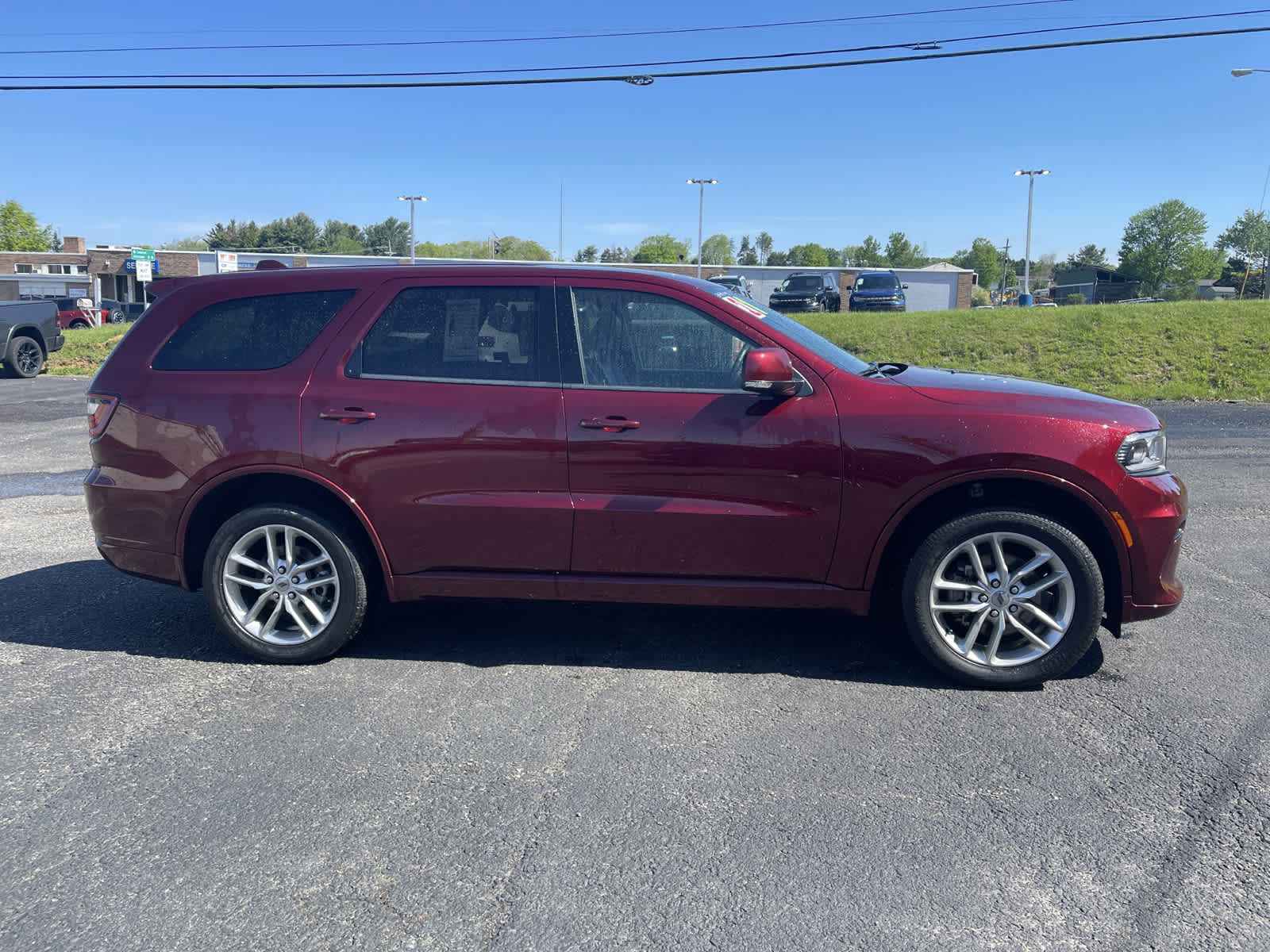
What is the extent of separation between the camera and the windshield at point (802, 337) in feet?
14.6

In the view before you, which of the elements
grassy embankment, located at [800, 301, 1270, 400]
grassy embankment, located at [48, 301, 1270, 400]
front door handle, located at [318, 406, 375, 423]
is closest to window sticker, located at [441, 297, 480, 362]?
front door handle, located at [318, 406, 375, 423]

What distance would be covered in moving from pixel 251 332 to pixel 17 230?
115368mm

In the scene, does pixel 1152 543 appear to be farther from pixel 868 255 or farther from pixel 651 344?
pixel 868 255

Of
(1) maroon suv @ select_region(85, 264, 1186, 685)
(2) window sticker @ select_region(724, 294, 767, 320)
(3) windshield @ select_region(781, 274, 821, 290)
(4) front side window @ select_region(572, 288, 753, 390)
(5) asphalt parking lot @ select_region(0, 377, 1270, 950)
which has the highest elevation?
(3) windshield @ select_region(781, 274, 821, 290)

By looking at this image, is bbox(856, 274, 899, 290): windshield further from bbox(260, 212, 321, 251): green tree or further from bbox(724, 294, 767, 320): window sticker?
bbox(260, 212, 321, 251): green tree

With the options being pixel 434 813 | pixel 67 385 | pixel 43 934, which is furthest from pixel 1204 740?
pixel 67 385

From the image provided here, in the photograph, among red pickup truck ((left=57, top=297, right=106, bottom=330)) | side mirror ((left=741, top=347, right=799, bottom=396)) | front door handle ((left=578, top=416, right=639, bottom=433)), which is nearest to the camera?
side mirror ((left=741, top=347, right=799, bottom=396))

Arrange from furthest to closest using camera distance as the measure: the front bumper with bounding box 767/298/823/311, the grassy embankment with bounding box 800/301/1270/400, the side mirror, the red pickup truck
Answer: the red pickup truck < the front bumper with bounding box 767/298/823/311 < the grassy embankment with bounding box 800/301/1270/400 < the side mirror

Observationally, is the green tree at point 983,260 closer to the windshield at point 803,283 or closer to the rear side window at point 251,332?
the windshield at point 803,283

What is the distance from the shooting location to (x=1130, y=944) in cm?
256

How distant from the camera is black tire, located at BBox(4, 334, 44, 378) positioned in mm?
18984

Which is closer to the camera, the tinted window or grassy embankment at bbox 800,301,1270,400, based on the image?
the tinted window

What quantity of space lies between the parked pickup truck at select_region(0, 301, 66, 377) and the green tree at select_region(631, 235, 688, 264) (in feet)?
228

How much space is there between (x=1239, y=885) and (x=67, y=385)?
65.3ft
